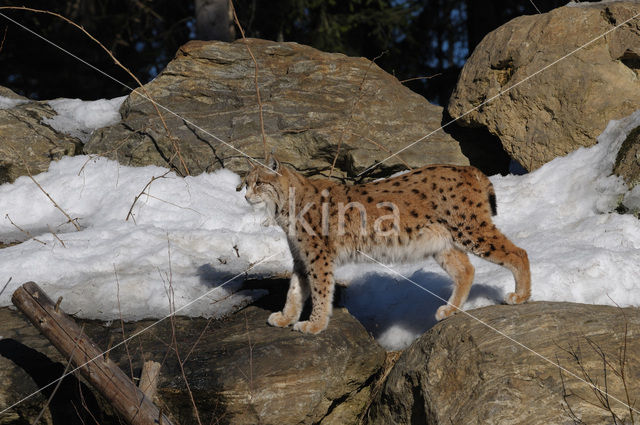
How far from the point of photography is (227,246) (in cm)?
667

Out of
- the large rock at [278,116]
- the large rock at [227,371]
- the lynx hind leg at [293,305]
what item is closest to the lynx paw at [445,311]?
the large rock at [227,371]

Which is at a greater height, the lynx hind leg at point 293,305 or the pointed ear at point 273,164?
the pointed ear at point 273,164

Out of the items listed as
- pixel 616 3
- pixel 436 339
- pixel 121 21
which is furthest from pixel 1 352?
pixel 121 21

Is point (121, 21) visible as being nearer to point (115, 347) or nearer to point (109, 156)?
point (109, 156)

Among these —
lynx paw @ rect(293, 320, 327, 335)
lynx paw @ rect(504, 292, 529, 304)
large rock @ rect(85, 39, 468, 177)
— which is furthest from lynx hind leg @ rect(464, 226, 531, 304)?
large rock @ rect(85, 39, 468, 177)

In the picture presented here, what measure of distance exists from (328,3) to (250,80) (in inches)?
198

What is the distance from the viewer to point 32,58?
14.4 meters

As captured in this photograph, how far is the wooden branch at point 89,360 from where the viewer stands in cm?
373

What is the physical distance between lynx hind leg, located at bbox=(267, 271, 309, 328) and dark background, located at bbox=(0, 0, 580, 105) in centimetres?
849

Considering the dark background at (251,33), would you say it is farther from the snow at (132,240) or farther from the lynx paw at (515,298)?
the lynx paw at (515,298)

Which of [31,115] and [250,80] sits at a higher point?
[250,80]

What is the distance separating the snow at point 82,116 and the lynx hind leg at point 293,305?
4815mm

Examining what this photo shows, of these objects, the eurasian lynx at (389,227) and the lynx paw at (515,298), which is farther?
the eurasian lynx at (389,227)

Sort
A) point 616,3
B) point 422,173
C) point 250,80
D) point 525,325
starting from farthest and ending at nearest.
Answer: point 250,80
point 616,3
point 422,173
point 525,325
